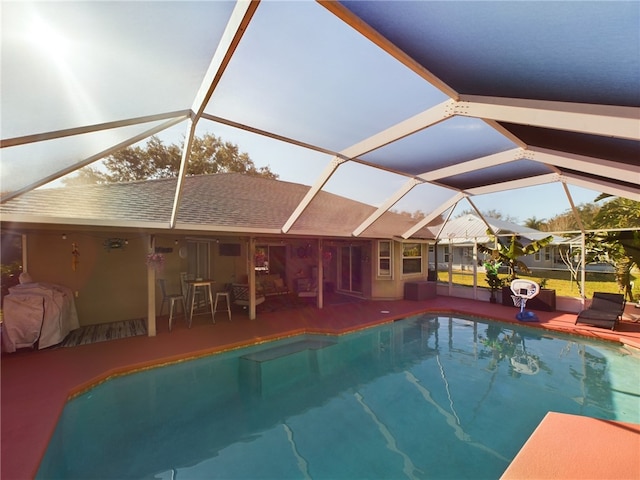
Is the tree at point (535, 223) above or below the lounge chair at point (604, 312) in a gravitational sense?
above

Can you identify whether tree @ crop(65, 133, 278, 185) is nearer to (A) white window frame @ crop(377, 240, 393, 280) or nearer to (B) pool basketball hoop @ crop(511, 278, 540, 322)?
(A) white window frame @ crop(377, 240, 393, 280)

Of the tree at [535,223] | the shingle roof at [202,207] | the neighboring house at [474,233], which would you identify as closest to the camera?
the shingle roof at [202,207]

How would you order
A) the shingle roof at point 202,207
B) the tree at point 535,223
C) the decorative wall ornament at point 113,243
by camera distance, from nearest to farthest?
1. the shingle roof at point 202,207
2. the decorative wall ornament at point 113,243
3. the tree at point 535,223

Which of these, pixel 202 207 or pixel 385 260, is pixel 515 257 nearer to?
pixel 385 260

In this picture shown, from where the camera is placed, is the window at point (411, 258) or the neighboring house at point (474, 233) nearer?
the neighboring house at point (474, 233)

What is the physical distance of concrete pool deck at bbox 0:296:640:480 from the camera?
367 centimetres

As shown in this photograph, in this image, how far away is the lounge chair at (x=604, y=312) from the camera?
8.60 meters

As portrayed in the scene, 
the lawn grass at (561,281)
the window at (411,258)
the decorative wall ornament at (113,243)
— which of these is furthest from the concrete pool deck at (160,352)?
the lawn grass at (561,281)

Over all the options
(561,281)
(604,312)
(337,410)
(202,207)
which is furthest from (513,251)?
(202,207)

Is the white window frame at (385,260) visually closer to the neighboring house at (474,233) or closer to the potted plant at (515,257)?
the neighboring house at (474,233)

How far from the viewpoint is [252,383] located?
586 cm

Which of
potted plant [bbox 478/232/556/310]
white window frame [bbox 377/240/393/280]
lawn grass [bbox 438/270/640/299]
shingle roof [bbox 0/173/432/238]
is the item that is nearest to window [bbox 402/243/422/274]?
white window frame [bbox 377/240/393/280]

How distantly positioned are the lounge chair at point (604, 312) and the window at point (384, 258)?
264 inches

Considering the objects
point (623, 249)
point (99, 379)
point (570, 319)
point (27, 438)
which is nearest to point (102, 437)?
point (27, 438)
